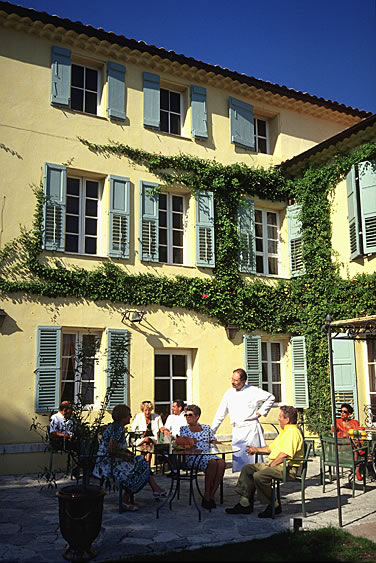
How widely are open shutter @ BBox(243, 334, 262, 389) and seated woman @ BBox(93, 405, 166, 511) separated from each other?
5.17 meters

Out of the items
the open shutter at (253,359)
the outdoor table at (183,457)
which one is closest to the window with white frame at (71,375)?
the outdoor table at (183,457)

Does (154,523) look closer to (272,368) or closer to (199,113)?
(272,368)

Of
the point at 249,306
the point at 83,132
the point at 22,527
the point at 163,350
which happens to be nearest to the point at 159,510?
the point at 22,527

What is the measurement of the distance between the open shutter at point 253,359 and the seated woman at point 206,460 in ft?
14.5

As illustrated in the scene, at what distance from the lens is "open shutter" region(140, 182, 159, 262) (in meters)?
11.3

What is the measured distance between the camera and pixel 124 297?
10.9 m

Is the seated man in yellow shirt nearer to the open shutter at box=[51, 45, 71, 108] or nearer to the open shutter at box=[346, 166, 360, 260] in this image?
the open shutter at box=[346, 166, 360, 260]

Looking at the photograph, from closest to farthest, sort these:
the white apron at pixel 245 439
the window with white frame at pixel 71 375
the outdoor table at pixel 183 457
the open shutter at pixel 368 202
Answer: the outdoor table at pixel 183 457
the white apron at pixel 245 439
the window with white frame at pixel 71 375
the open shutter at pixel 368 202

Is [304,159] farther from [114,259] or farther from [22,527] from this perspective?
[22,527]

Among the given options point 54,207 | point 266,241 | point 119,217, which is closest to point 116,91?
point 119,217

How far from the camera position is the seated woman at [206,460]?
706 cm

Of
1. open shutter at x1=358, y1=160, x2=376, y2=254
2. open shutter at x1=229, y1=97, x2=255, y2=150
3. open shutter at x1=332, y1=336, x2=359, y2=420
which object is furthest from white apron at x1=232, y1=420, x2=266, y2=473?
open shutter at x1=229, y1=97, x2=255, y2=150

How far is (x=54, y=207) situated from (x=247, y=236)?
4.35m

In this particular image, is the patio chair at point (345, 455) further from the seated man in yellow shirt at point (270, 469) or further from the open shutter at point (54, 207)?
the open shutter at point (54, 207)
